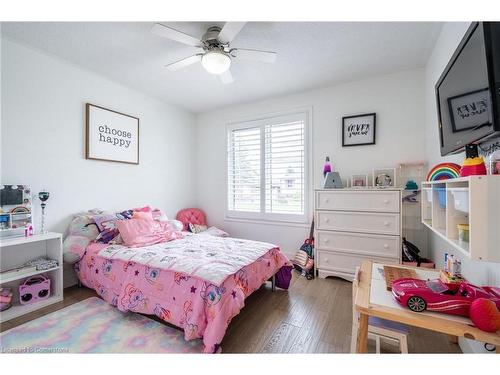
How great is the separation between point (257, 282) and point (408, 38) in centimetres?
263

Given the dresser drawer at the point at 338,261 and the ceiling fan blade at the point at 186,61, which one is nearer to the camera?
the ceiling fan blade at the point at 186,61

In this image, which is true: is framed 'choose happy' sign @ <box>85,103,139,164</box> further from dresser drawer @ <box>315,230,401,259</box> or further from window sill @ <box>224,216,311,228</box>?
dresser drawer @ <box>315,230,401,259</box>

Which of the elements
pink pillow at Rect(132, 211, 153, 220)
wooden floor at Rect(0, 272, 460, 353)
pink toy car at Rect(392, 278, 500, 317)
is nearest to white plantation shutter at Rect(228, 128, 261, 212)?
pink pillow at Rect(132, 211, 153, 220)

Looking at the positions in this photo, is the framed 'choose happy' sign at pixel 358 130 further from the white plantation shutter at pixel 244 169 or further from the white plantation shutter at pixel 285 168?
the white plantation shutter at pixel 244 169

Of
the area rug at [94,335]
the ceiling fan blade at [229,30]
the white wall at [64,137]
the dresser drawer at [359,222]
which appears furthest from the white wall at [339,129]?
the area rug at [94,335]

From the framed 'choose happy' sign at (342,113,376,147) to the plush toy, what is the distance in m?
2.29

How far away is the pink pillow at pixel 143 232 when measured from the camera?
7.71 feet

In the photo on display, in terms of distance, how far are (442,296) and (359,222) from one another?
5.12ft

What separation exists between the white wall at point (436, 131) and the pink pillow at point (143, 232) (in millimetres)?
2646

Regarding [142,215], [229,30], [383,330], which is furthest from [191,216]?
[383,330]

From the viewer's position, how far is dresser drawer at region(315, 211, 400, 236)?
2.38 meters
